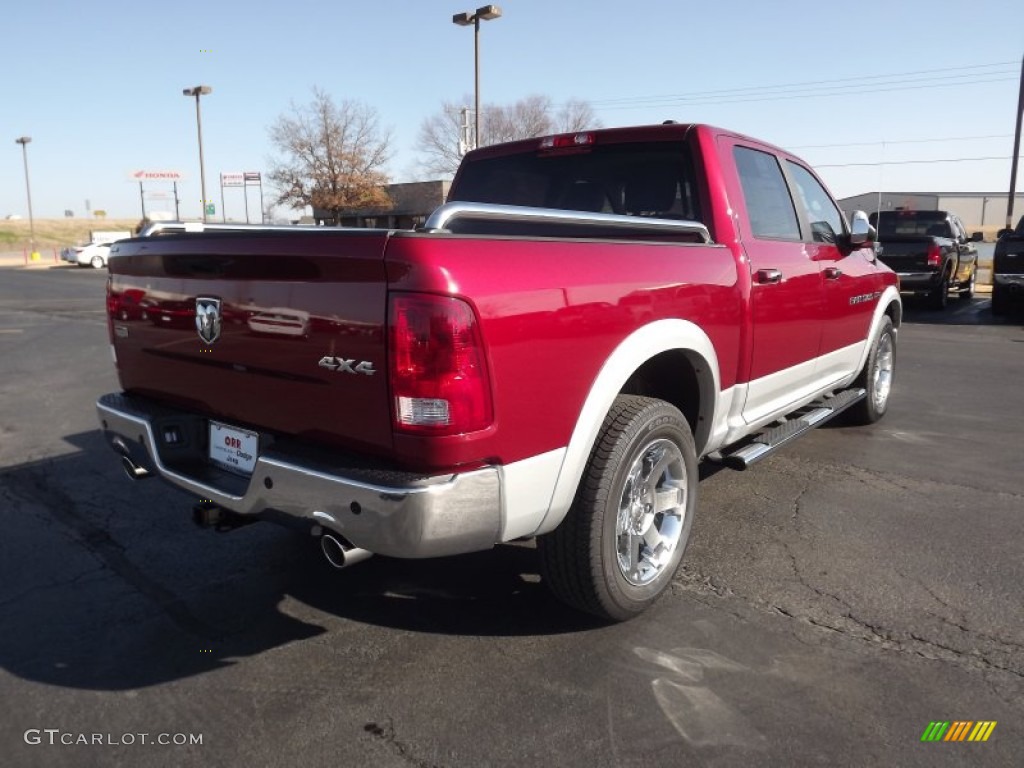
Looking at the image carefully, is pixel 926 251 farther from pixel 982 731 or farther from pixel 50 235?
pixel 50 235

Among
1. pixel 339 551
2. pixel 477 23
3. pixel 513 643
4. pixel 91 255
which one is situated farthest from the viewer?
pixel 91 255

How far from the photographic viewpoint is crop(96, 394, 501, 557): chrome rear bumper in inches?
90.7

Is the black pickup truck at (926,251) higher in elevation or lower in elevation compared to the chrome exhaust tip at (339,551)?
higher

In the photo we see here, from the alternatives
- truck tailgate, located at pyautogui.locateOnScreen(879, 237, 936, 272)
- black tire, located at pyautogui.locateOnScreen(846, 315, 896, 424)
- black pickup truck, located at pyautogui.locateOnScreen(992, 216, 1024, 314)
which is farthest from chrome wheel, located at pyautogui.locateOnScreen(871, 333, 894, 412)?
truck tailgate, located at pyautogui.locateOnScreen(879, 237, 936, 272)

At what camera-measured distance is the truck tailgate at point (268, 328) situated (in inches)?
93.3

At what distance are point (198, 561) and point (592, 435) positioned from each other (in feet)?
6.96

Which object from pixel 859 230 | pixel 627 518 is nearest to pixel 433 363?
pixel 627 518

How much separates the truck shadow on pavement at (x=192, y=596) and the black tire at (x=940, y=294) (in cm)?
1338

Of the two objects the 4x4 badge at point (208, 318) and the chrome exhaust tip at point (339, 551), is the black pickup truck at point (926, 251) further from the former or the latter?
the chrome exhaust tip at point (339, 551)

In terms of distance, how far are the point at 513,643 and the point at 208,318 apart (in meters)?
1.64

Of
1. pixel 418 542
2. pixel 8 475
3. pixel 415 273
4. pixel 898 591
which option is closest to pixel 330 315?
pixel 415 273

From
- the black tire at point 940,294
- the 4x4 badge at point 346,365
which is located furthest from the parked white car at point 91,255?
the 4x4 badge at point 346,365

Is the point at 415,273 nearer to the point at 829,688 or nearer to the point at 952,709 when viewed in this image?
the point at 829,688

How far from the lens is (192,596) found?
3379mm
